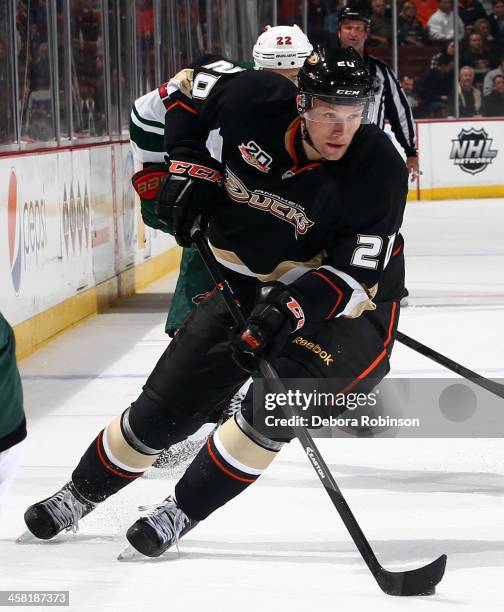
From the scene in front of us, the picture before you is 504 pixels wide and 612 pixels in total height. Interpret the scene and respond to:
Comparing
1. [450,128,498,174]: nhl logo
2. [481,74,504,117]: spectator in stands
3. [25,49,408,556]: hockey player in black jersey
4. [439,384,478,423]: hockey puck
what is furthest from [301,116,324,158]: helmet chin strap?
[481,74,504,117]: spectator in stands

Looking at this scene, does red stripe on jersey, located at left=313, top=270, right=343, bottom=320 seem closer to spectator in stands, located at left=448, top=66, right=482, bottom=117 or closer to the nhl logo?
the nhl logo

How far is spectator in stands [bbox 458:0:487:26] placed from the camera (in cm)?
1585

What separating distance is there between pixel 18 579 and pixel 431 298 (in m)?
4.91

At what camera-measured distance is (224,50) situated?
12.8m

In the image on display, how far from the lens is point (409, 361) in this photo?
564 cm

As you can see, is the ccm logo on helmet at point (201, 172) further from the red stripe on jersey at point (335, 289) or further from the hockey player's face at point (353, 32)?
the hockey player's face at point (353, 32)

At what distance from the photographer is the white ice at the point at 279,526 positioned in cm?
279

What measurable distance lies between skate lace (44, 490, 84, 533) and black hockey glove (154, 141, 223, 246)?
63 centimetres

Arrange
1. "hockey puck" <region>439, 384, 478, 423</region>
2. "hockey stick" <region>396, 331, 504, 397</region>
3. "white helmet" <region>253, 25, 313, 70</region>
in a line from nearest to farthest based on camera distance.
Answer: "hockey stick" <region>396, 331, 504, 397</region> < "white helmet" <region>253, 25, 313, 70</region> < "hockey puck" <region>439, 384, 478, 423</region>

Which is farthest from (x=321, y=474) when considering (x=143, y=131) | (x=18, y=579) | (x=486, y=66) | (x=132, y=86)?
(x=486, y=66)

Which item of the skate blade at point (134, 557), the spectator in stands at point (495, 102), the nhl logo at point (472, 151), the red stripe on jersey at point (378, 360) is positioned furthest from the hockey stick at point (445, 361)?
the spectator in stands at point (495, 102)

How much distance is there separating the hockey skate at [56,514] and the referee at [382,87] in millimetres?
3122

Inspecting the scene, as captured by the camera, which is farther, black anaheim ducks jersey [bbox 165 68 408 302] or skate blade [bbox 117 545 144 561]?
skate blade [bbox 117 545 144 561]

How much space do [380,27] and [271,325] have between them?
13.3 meters
